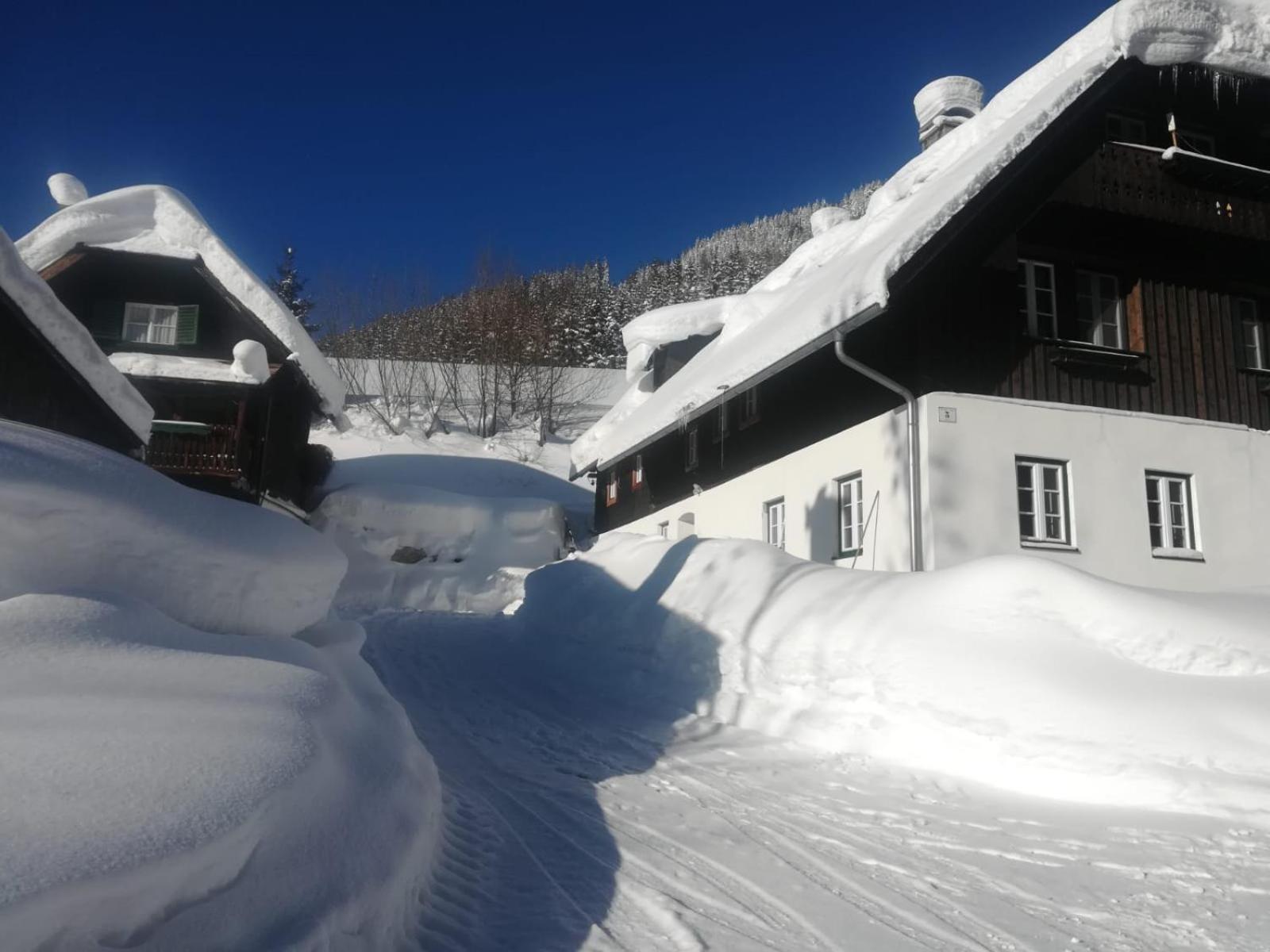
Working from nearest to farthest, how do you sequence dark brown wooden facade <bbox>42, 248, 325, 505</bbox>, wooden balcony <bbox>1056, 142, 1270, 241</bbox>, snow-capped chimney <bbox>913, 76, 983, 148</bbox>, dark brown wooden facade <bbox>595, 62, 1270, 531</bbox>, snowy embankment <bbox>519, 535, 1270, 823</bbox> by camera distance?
1. snowy embankment <bbox>519, 535, 1270, 823</bbox>
2. dark brown wooden facade <bbox>595, 62, 1270, 531</bbox>
3. wooden balcony <bbox>1056, 142, 1270, 241</bbox>
4. snow-capped chimney <bbox>913, 76, 983, 148</bbox>
5. dark brown wooden facade <bbox>42, 248, 325, 505</bbox>

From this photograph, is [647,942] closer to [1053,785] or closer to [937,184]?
[1053,785]

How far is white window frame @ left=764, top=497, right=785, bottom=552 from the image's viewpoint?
14.4 meters

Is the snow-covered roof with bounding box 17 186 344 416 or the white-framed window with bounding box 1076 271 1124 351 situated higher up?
the snow-covered roof with bounding box 17 186 344 416

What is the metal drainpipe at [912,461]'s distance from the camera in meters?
10.8

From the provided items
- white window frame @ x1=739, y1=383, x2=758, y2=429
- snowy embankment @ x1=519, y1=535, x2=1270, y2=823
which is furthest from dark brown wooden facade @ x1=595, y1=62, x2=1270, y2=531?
snowy embankment @ x1=519, y1=535, x2=1270, y2=823

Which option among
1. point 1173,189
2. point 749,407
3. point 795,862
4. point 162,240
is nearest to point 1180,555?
point 1173,189

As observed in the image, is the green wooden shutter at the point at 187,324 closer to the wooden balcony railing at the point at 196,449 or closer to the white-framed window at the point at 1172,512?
the wooden balcony railing at the point at 196,449

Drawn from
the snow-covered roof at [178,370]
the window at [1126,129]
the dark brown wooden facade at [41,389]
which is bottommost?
the dark brown wooden facade at [41,389]

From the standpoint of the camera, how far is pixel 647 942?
142 inches

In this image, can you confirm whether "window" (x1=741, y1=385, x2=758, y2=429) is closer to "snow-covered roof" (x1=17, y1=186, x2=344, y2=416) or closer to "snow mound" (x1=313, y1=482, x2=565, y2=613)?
"snow mound" (x1=313, y1=482, x2=565, y2=613)

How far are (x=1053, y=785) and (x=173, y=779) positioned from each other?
511 cm

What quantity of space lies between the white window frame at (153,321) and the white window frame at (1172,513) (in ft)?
64.1

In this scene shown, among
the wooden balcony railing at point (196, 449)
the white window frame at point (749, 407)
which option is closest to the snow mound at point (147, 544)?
the white window frame at point (749, 407)

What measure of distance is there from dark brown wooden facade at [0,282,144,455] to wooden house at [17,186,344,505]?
26.6 ft
